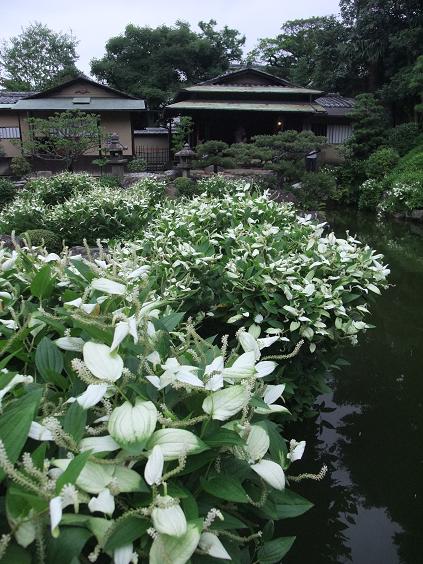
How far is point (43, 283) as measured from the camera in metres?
1.86

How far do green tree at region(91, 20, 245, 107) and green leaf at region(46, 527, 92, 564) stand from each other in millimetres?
30552

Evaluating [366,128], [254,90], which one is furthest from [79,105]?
[366,128]

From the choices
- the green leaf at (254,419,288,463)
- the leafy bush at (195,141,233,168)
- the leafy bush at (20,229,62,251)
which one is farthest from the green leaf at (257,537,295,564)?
the leafy bush at (195,141,233,168)

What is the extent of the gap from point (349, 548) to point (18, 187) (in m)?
13.9

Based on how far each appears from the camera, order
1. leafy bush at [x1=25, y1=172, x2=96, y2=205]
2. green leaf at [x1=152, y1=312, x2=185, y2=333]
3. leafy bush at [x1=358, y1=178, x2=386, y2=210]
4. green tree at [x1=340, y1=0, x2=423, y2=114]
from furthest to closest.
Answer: green tree at [x1=340, y1=0, x2=423, y2=114] < leafy bush at [x1=358, y1=178, x2=386, y2=210] < leafy bush at [x1=25, y1=172, x2=96, y2=205] < green leaf at [x1=152, y1=312, x2=185, y2=333]

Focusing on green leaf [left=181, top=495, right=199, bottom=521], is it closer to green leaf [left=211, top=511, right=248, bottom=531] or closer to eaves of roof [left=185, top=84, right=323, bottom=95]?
green leaf [left=211, top=511, right=248, bottom=531]

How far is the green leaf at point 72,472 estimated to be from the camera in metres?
0.89

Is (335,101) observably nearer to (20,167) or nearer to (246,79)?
(246,79)

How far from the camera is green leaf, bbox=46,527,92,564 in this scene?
0.91 m

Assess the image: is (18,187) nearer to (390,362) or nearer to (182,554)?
(390,362)

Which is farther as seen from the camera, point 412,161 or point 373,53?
point 373,53

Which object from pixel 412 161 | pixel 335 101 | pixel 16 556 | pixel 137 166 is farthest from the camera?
pixel 335 101

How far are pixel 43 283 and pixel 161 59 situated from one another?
106 ft

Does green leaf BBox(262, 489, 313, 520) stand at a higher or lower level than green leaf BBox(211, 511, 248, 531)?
lower
